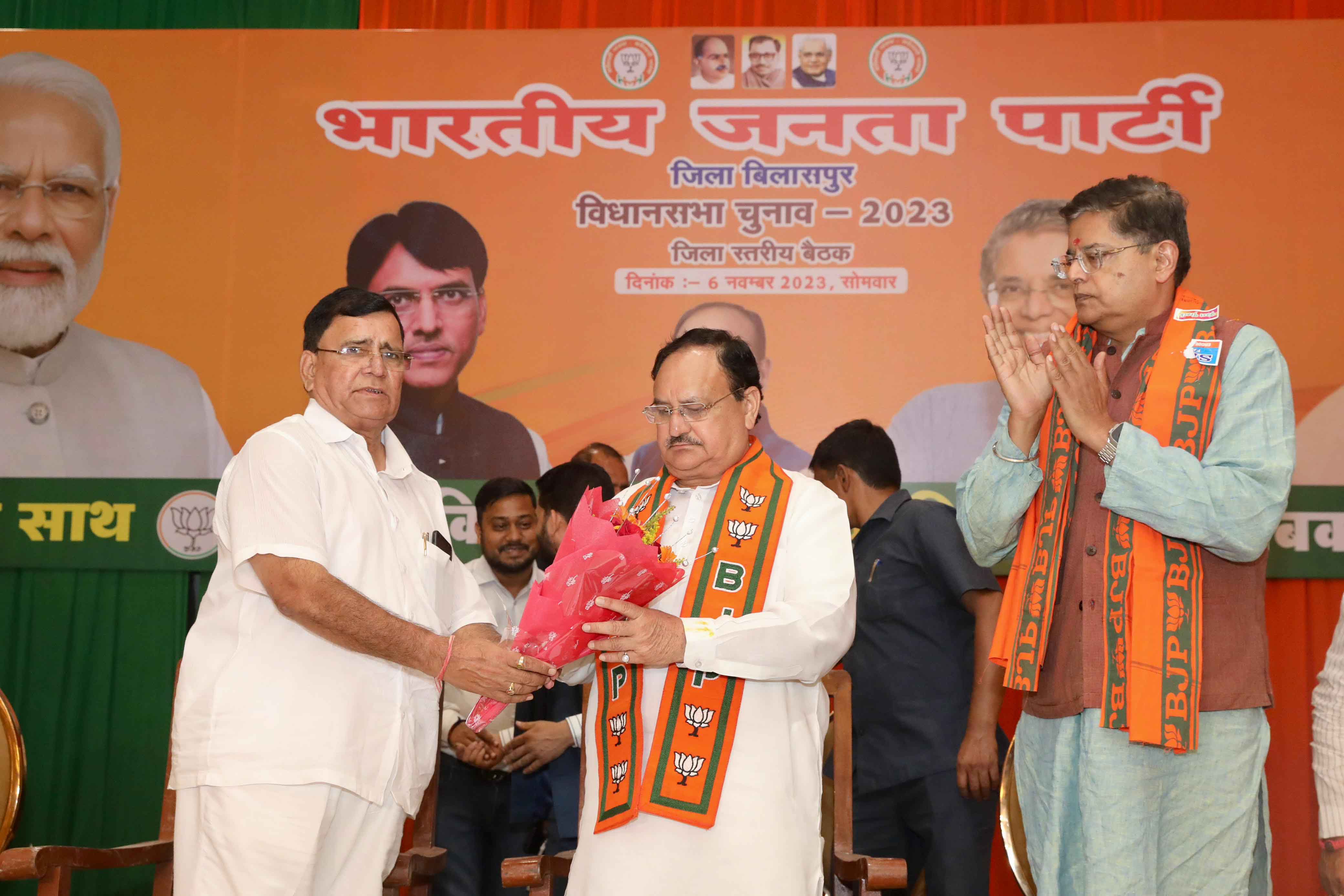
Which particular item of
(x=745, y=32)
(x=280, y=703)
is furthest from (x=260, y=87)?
(x=280, y=703)

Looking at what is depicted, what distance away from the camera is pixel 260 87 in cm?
475

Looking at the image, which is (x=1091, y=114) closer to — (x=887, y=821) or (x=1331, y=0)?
(x=1331, y=0)

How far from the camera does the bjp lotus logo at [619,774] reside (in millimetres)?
2172

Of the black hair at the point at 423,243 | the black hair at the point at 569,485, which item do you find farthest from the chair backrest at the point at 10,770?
the black hair at the point at 423,243

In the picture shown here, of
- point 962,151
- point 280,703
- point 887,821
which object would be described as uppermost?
point 962,151

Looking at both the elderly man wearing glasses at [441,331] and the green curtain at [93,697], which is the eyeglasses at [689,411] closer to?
the elderly man wearing glasses at [441,331]

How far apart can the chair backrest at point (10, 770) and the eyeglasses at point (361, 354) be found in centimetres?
148

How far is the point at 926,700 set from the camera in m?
3.53

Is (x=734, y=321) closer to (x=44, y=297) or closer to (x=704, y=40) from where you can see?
(x=704, y=40)

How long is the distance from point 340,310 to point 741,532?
1.08 m

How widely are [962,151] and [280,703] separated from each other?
3391 mm

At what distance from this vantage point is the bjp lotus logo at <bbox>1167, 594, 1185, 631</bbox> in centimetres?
211

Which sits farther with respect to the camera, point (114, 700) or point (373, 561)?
point (114, 700)

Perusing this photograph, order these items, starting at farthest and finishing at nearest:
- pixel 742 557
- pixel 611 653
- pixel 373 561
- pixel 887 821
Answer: pixel 887 821, pixel 373 561, pixel 742 557, pixel 611 653
